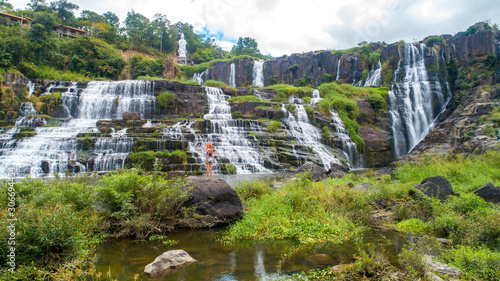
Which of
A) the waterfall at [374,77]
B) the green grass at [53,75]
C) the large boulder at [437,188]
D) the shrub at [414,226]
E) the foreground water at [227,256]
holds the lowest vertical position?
the foreground water at [227,256]

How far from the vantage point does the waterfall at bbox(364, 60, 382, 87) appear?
36.2 m

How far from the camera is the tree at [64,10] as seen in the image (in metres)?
49.5

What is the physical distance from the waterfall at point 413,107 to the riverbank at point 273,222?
22837 millimetres

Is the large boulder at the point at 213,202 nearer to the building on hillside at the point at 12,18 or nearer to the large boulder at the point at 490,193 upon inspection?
the large boulder at the point at 490,193

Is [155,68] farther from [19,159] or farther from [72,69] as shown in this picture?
[19,159]

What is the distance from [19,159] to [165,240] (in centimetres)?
1621

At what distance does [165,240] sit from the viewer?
5.13 metres

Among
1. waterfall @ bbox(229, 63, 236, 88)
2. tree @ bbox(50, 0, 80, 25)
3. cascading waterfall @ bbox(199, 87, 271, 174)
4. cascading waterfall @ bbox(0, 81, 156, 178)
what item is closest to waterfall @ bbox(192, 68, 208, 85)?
waterfall @ bbox(229, 63, 236, 88)

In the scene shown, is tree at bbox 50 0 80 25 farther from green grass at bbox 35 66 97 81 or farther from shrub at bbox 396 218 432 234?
shrub at bbox 396 218 432 234

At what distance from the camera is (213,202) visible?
6.25 m

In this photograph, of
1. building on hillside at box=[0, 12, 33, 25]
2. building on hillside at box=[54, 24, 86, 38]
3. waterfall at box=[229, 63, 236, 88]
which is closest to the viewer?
building on hillside at box=[0, 12, 33, 25]

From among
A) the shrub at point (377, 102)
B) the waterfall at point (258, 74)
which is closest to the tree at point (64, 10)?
the waterfall at point (258, 74)

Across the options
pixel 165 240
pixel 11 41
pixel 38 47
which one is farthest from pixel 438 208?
pixel 38 47

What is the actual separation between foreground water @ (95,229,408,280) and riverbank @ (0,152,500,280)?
0.55 ft
